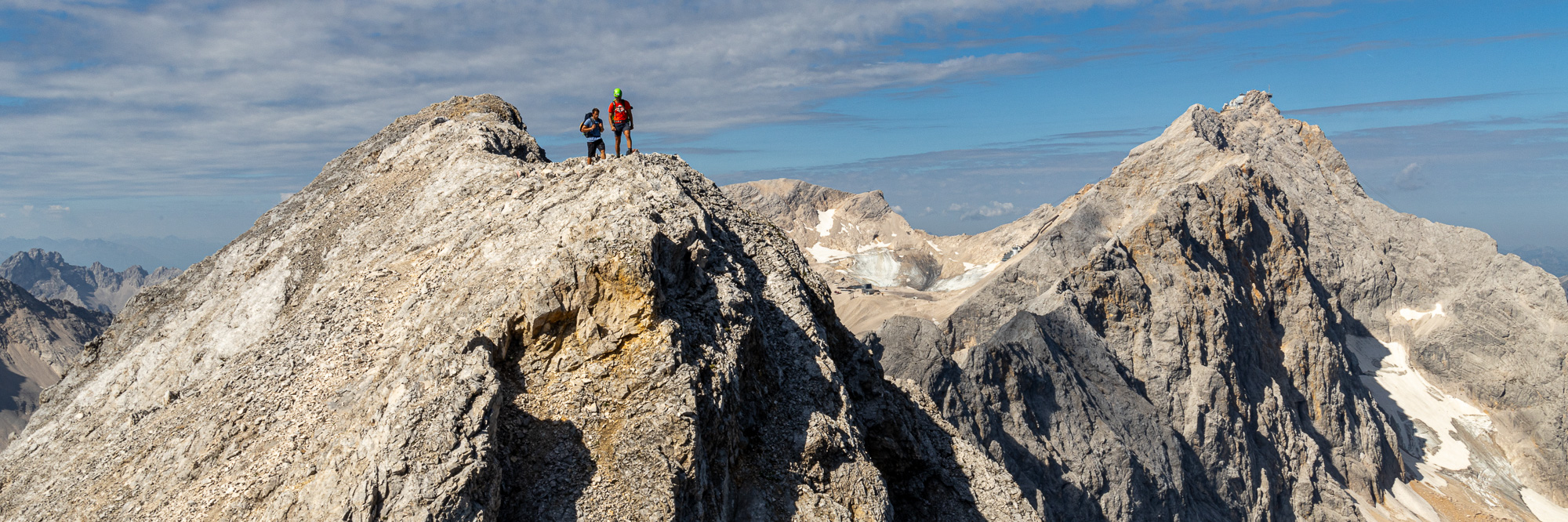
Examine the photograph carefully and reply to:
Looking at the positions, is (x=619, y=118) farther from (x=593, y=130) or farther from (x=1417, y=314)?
(x=1417, y=314)

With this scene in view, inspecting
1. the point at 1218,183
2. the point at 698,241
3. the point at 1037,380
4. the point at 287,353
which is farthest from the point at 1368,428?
the point at 287,353

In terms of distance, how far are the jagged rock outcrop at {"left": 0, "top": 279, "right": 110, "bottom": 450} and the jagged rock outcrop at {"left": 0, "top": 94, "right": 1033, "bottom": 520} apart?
185015mm

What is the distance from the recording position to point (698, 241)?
15.1 m

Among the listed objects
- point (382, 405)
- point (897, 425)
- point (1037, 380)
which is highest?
point (382, 405)

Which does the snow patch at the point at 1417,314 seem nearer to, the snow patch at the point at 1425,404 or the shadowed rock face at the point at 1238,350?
the shadowed rock face at the point at 1238,350

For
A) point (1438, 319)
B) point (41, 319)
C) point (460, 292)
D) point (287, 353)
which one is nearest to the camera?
point (460, 292)

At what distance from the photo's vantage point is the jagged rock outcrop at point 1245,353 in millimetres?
47938

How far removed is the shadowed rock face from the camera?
47.8 m

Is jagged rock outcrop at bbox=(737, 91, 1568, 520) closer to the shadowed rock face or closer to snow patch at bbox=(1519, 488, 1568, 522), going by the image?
the shadowed rock face

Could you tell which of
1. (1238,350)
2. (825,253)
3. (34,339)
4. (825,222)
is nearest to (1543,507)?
(1238,350)

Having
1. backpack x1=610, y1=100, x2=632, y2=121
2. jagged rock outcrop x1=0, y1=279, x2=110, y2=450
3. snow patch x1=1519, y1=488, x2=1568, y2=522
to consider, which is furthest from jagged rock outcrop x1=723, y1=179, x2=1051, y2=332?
jagged rock outcrop x1=0, y1=279, x2=110, y2=450

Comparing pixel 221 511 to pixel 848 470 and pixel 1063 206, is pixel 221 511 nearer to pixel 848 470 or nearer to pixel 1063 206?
pixel 848 470

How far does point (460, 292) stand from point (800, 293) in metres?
6.99

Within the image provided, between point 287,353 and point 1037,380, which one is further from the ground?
point 287,353
